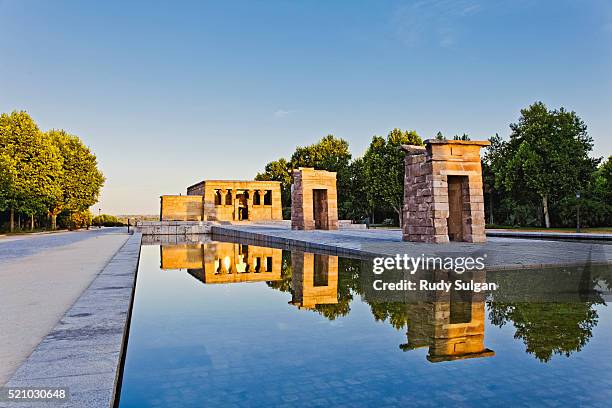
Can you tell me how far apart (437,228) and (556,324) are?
9.89 m

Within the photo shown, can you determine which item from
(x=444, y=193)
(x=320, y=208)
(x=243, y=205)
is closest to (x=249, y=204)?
(x=243, y=205)

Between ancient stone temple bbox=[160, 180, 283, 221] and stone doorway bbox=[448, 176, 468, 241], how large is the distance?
31796 millimetres

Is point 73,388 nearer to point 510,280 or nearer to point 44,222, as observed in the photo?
point 510,280

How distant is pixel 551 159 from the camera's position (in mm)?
34094

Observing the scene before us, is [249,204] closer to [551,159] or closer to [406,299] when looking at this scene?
[551,159]

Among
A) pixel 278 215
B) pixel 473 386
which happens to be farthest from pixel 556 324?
pixel 278 215

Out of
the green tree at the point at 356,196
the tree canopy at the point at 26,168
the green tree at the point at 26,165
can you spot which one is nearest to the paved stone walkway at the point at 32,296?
the tree canopy at the point at 26,168

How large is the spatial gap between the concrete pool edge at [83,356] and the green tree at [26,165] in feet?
111

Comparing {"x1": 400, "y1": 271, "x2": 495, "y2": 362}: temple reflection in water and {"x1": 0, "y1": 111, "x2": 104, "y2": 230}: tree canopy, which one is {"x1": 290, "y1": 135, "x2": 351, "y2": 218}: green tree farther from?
{"x1": 400, "y1": 271, "x2": 495, "y2": 362}: temple reflection in water

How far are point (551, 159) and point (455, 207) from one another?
22.5m

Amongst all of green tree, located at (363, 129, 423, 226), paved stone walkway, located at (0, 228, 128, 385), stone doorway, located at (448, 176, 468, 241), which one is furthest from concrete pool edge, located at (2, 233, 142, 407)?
green tree, located at (363, 129, 423, 226)

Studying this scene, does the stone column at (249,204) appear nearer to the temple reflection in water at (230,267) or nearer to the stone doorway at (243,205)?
the stone doorway at (243,205)

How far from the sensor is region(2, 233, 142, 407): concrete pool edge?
3.07 meters

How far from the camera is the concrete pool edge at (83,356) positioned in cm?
307
